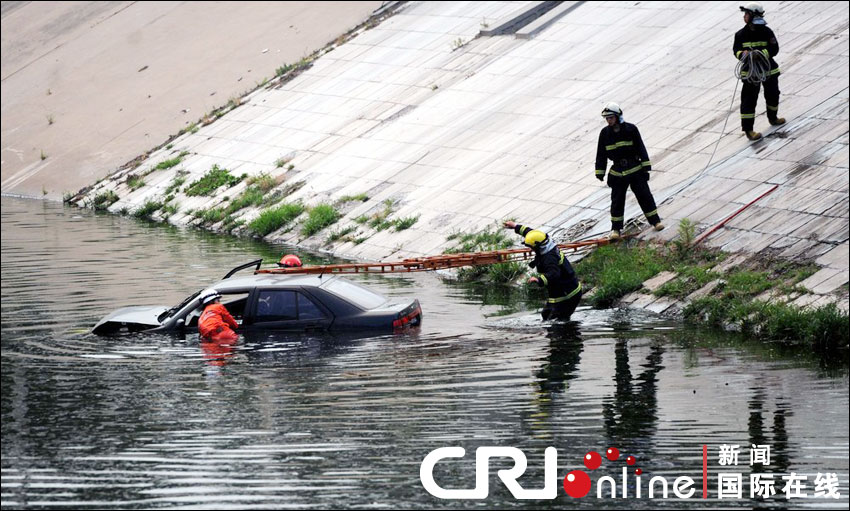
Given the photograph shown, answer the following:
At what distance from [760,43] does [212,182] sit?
14.7 metres

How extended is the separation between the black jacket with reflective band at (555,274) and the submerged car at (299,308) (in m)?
1.80

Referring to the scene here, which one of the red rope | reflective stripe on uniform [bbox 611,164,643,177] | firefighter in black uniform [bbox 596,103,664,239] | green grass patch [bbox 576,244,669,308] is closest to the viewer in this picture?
green grass patch [bbox 576,244,669,308]

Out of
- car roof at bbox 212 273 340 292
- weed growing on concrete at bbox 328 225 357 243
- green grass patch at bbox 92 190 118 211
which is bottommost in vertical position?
car roof at bbox 212 273 340 292

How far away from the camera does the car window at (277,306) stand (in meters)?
17.9

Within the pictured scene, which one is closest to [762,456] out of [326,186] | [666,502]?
[666,502]

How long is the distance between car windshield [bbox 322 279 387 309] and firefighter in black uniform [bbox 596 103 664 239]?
4.54 meters

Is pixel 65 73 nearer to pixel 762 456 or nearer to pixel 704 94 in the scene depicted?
pixel 704 94

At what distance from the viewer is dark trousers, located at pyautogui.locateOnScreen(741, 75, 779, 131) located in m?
22.8

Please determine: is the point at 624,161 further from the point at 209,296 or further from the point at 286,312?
the point at 209,296

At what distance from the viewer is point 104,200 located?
3384 cm

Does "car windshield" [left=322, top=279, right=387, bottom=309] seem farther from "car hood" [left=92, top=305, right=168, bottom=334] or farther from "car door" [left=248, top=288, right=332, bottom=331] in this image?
"car hood" [left=92, top=305, right=168, bottom=334]

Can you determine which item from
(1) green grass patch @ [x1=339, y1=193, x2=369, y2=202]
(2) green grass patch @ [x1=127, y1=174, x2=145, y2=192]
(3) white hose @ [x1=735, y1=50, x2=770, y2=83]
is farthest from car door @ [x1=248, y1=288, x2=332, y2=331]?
(2) green grass patch @ [x1=127, y1=174, x2=145, y2=192]

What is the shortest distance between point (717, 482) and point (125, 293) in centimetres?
1271

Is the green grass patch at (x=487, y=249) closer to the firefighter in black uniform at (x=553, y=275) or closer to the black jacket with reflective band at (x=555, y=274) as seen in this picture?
the firefighter in black uniform at (x=553, y=275)
